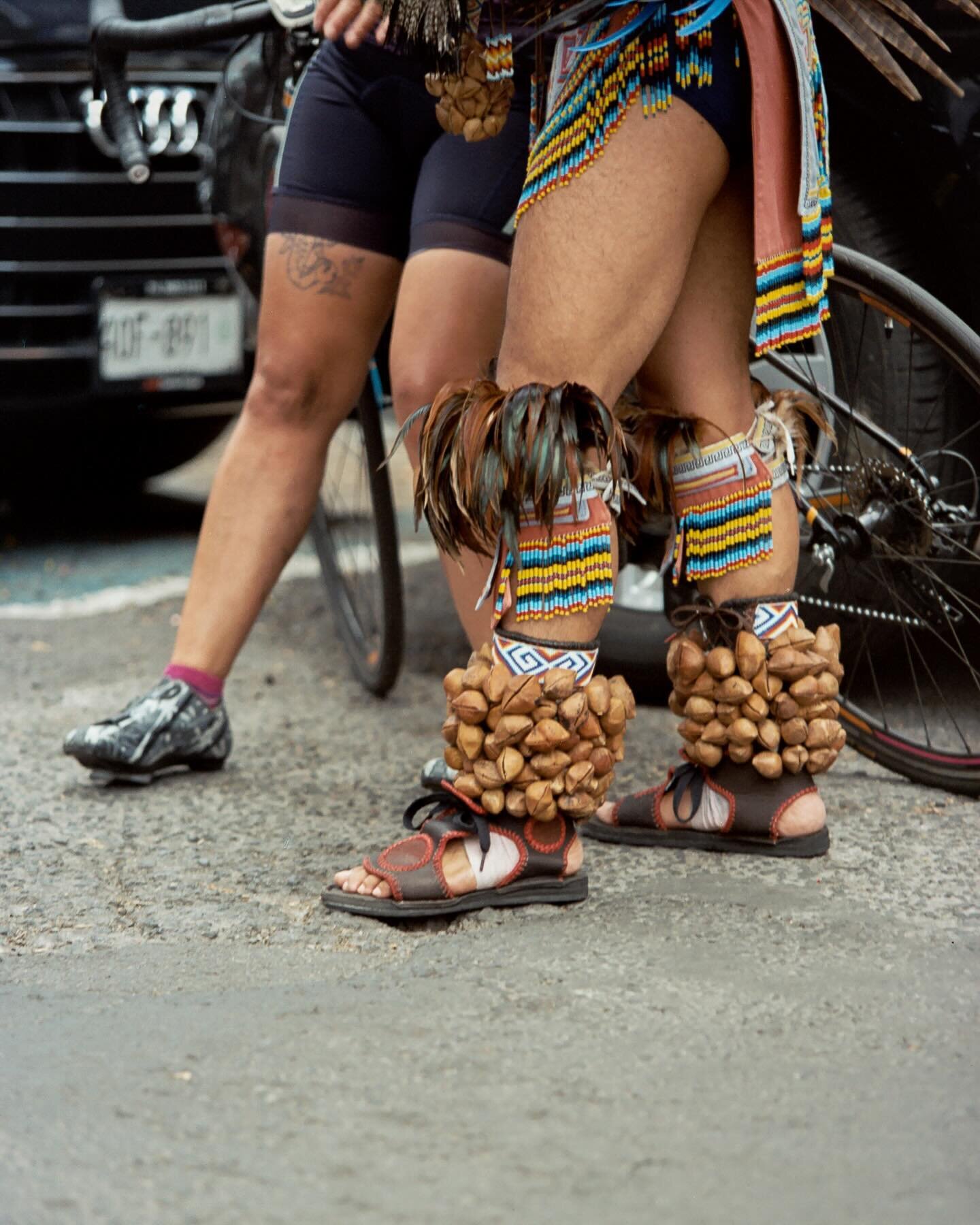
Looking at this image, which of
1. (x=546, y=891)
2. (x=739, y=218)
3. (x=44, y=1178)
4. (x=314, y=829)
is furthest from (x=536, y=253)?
(x=44, y=1178)

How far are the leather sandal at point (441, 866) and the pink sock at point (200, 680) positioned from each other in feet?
2.45

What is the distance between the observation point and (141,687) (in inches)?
136

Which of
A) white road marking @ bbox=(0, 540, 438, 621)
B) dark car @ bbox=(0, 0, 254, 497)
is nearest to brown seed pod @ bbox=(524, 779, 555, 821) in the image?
white road marking @ bbox=(0, 540, 438, 621)

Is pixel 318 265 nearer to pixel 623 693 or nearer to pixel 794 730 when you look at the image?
pixel 623 693

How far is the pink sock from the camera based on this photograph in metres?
2.77

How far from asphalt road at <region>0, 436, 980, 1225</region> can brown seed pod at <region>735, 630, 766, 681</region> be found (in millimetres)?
295

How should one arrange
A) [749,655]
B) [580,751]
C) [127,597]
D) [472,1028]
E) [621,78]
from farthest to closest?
[127,597] → [749,655] → [580,751] → [621,78] → [472,1028]

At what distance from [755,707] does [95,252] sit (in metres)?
3.00

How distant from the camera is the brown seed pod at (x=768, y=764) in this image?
2238mm

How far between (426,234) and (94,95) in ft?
3.31

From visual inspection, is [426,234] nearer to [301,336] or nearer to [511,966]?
[301,336]

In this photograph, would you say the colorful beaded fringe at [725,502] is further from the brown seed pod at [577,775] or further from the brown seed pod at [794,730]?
the brown seed pod at [577,775]

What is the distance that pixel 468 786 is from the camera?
2.05 meters

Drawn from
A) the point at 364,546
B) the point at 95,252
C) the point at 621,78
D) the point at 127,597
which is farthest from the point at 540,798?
the point at 95,252
